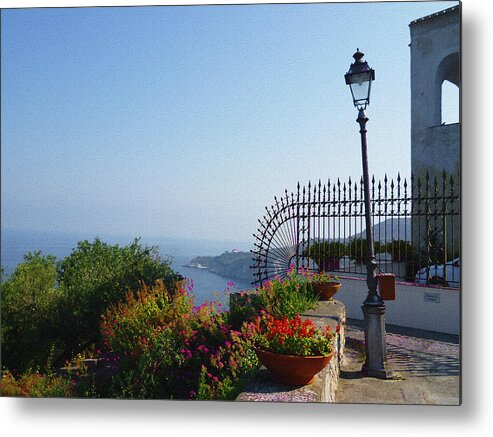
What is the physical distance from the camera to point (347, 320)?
6.90m

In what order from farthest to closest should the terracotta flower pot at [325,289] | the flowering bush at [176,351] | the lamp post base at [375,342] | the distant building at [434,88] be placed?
the terracotta flower pot at [325,289], the lamp post base at [375,342], the distant building at [434,88], the flowering bush at [176,351]

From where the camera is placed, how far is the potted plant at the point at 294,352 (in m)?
3.42

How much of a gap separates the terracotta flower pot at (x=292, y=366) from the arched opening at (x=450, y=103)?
2.45 meters

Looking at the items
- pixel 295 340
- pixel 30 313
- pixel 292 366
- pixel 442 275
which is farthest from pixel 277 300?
pixel 30 313

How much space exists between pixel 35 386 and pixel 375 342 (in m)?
3.41

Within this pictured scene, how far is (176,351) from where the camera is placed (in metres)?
4.55

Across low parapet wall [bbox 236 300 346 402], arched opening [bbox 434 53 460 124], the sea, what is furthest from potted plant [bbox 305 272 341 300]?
arched opening [bbox 434 53 460 124]

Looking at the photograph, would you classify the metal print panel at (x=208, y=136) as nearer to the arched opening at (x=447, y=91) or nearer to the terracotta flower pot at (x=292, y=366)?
the arched opening at (x=447, y=91)

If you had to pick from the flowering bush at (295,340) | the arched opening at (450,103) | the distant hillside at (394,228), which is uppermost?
the arched opening at (450,103)

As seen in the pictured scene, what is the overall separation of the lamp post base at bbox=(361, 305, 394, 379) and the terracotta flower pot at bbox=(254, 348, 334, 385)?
1.43 meters

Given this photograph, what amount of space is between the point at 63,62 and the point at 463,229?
3.94 meters

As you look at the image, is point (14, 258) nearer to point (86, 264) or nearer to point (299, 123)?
point (86, 264)

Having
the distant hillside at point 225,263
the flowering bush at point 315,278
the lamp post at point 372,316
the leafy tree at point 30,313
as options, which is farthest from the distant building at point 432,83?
the leafy tree at point 30,313

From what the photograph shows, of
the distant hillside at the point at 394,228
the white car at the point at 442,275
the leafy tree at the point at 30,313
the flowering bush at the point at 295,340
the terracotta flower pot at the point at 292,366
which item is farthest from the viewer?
the distant hillside at the point at 394,228
